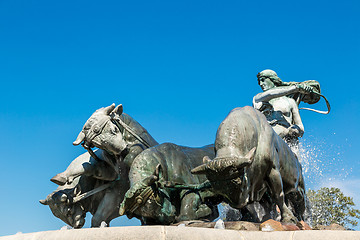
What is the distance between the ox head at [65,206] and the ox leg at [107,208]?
0.34m

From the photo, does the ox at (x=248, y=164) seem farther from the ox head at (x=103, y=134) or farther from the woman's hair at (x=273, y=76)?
the woman's hair at (x=273, y=76)

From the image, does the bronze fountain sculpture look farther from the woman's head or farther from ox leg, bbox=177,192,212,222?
the woman's head

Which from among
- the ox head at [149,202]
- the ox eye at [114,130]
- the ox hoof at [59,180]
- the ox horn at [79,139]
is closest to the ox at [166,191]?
the ox head at [149,202]

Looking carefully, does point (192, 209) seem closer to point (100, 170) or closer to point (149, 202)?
point (149, 202)

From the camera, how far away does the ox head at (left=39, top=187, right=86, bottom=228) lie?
8305 mm

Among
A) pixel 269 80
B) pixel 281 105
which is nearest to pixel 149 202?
pixel 281 105

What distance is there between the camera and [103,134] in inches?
302

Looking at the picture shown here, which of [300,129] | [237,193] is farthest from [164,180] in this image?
[300,129]

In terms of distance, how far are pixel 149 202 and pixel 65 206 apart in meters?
2.41

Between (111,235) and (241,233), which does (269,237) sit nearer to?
(241,233)

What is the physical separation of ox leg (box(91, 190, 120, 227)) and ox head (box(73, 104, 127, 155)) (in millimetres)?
889

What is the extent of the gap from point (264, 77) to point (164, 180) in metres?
4.06

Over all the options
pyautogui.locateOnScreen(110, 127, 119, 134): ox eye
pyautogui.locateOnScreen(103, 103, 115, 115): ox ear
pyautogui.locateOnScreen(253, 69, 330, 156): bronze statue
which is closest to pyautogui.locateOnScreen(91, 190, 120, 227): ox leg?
pyautogui.locateOnScreen(110, 127, 119, 134): ox eye

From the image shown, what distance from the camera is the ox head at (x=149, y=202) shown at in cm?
632
